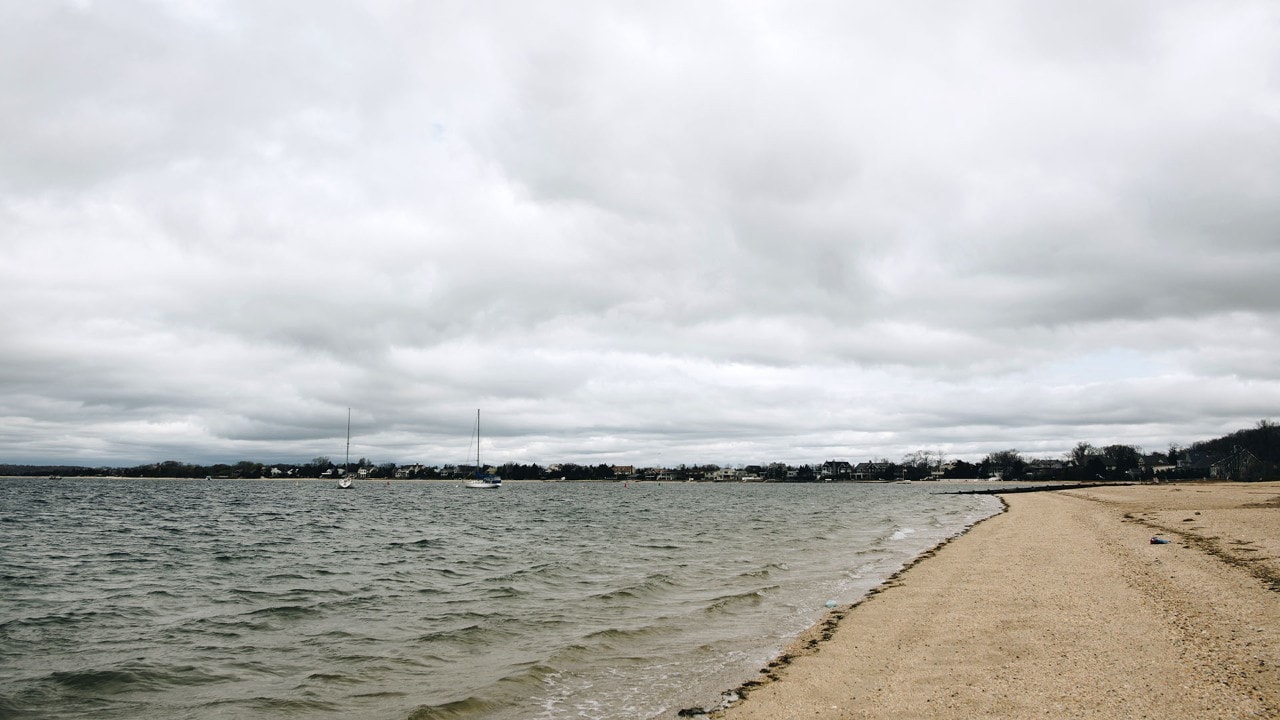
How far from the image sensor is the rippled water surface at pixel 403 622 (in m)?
10.8

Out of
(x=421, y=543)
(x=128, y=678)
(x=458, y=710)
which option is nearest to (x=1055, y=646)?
(x=458, y=710)

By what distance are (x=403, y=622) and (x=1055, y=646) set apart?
43.7 feet

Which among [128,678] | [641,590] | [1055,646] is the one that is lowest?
[641,590]

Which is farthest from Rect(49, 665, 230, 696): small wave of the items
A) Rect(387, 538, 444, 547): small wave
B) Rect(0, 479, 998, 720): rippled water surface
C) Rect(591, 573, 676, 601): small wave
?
Rect(387, 538, 444, 547): small wave

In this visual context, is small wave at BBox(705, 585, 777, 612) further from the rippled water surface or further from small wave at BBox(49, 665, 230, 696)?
small wave at BBox(49, 665, 230, 696)

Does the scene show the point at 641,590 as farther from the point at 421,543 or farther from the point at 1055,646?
the point at 421,543

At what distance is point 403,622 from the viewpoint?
636 inches

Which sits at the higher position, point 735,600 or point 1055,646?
point 1055,646

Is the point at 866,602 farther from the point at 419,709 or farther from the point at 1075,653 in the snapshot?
the point at 419,709

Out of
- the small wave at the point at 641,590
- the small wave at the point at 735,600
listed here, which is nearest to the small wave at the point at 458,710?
the small wave at the point at 735,600

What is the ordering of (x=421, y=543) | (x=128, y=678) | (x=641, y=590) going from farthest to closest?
(x=421, y=543) → (x=641, y=590) → (x=128, y=678)

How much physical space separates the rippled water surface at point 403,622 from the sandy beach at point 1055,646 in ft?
4.96

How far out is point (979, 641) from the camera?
453 inches

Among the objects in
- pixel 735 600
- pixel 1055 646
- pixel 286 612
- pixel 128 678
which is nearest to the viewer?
pixel 1055 646
